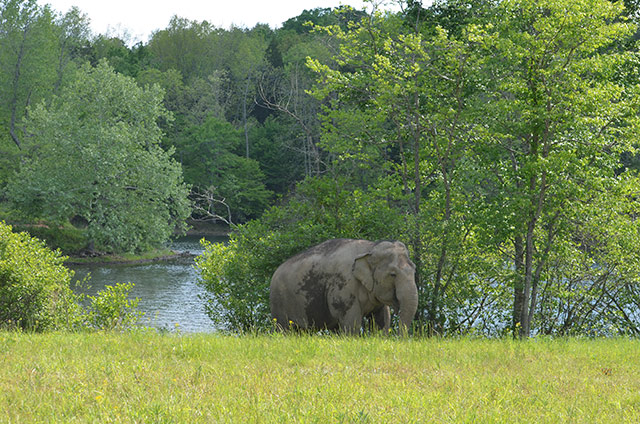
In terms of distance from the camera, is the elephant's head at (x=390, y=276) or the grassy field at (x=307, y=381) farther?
the elephant's head at (x=390, y=276)

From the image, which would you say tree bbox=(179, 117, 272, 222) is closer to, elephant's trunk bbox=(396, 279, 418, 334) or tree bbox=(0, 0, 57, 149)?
tree bbox=(0, 0, 57, 149)

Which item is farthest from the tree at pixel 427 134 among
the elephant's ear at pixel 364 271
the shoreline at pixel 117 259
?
the shoreline at pixel 117 259

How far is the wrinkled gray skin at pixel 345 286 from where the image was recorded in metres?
12.4

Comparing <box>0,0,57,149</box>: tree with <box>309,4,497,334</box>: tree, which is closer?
<box>309,4,497,334</box>: tree

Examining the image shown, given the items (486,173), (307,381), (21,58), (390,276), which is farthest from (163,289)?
(21,58)

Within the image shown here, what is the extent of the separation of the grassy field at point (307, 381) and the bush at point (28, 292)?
17.1 ft

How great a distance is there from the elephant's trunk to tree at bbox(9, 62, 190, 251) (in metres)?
38.4

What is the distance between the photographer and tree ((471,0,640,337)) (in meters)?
14.1

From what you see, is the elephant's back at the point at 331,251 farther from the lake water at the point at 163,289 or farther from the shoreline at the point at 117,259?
the shoreline at the point at 117,259

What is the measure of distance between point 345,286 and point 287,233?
3.17 m

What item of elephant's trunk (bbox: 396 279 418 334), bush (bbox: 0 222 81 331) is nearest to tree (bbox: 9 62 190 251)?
bush (bbox: 0 222 81 331)

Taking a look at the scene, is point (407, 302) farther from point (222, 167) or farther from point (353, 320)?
Result: point (222, 167)

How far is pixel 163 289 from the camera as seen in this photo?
36.4m

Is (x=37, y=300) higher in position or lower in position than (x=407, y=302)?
lower
